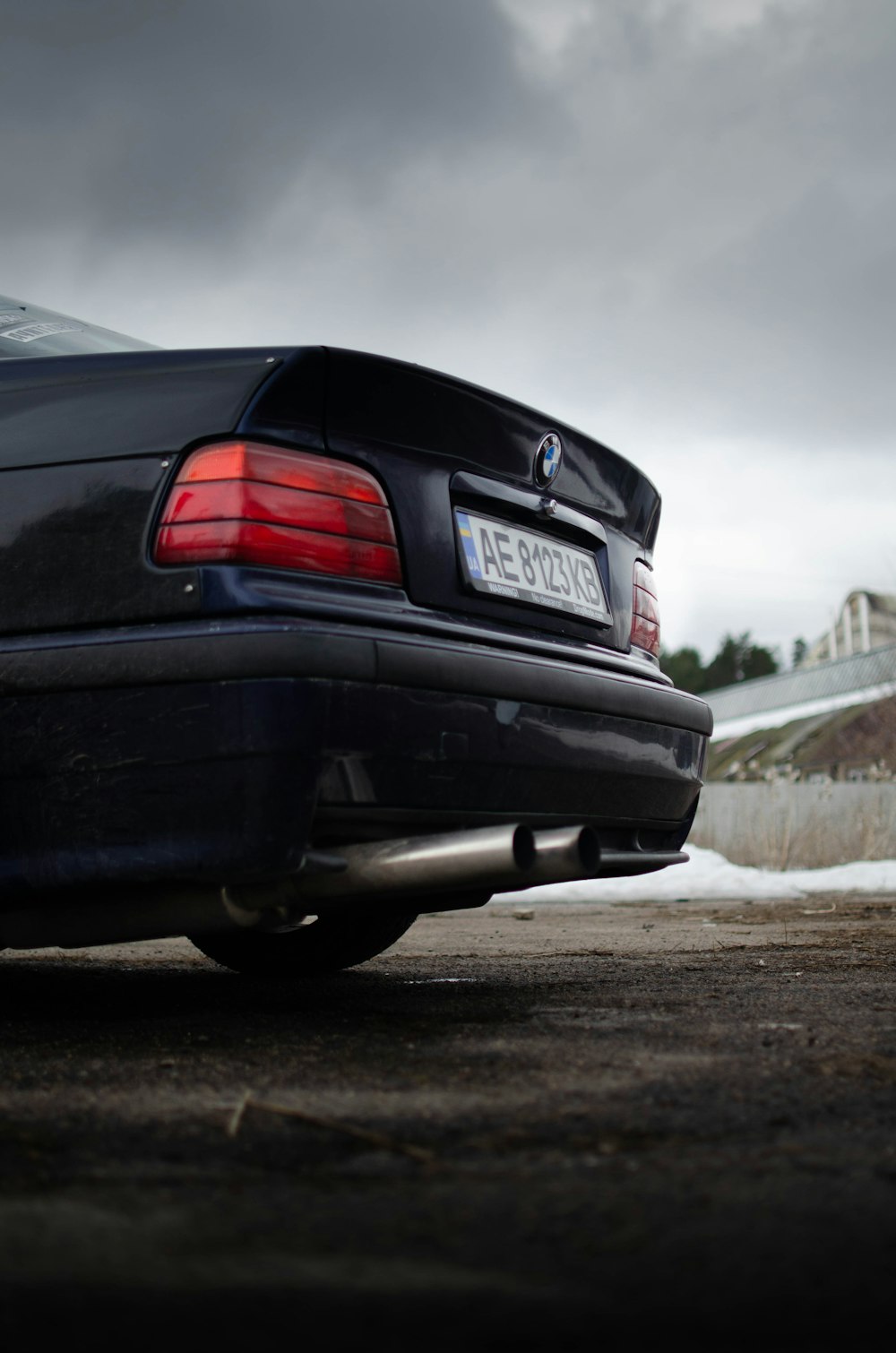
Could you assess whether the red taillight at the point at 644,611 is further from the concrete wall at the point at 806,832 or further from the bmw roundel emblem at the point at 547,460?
the concrete wall at the point at 806,832

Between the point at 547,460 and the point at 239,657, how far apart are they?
3.23 feet

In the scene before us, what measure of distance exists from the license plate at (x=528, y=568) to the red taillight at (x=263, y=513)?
296mm

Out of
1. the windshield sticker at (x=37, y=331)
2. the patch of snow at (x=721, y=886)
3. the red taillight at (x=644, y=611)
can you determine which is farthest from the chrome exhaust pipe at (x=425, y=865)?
the patch of snow at (x=721, y=886)

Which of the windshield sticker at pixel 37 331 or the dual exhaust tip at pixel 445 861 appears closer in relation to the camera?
the dual exhaust tip at pixel 445 861

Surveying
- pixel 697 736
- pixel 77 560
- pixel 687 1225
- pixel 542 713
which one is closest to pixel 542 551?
pixel 542 713

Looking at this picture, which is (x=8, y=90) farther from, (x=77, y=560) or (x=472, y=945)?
(x=77, y=560)

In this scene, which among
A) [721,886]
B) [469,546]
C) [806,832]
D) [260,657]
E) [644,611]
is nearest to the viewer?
[260,657]

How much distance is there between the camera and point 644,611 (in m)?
3.20

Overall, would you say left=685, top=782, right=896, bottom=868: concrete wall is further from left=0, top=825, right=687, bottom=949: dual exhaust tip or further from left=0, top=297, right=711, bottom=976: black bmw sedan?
left=0, top=825, right=687, bottom=949: dual exhaust tip

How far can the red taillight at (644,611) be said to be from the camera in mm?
3125

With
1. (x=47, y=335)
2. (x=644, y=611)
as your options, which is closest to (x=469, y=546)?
(x=644, y=611)

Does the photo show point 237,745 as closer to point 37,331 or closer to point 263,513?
point 263,513

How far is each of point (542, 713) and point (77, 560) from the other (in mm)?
893

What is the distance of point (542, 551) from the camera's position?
2715 mm
